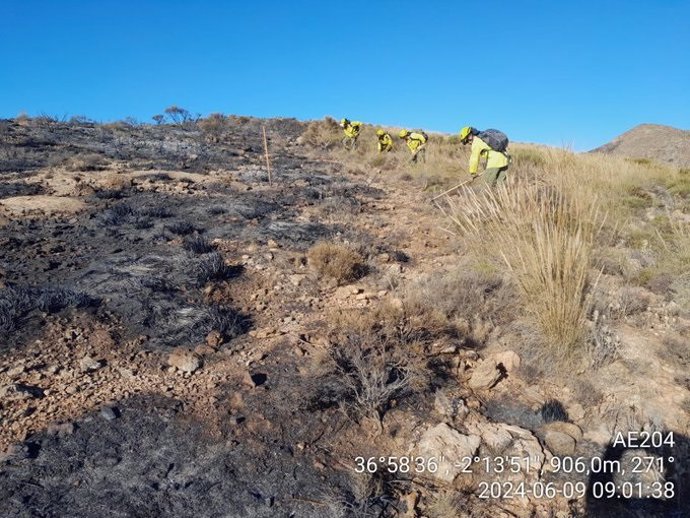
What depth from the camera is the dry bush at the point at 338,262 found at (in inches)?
190

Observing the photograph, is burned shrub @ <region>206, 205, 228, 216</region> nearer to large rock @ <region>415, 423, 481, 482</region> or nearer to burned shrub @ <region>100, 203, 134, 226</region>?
burned shrub @ <region>100, 203, 134, 226</region>

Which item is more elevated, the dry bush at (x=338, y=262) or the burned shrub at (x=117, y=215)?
the burned shrub at (x=117, y=215)

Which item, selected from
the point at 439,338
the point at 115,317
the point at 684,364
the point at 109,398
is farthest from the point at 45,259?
the point at 684,364

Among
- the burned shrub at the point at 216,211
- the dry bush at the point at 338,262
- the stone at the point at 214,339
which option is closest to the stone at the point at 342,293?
the dry bush at the point at 338,262

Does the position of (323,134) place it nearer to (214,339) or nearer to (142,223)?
(142,223)

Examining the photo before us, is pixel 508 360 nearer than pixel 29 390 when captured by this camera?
No

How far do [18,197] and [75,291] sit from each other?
4585mm

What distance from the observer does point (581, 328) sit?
11.8 feet

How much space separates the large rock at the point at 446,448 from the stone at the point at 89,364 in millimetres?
2153

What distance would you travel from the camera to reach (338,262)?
4.88 m

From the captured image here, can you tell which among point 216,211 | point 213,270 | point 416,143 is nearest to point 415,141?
point 416,143

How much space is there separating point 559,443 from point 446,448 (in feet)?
2.31

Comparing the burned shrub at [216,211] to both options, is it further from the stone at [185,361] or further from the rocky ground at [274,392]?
the stone at [185,361]

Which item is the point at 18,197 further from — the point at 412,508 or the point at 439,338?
the point at 412,508
